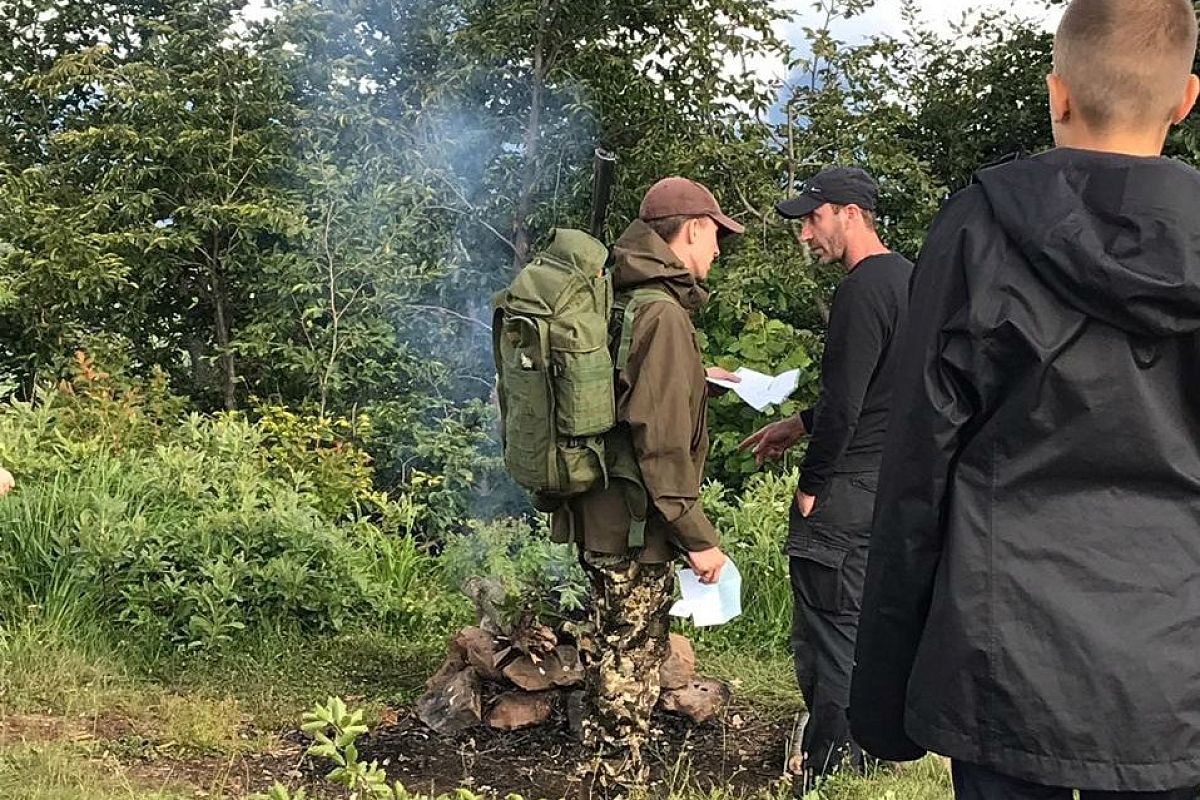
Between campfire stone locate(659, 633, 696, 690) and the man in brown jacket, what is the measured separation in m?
0.83

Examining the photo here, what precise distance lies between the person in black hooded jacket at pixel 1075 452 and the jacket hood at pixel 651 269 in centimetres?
181

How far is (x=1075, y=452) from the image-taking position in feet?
5.62

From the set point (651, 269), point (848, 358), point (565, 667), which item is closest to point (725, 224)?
point (651, 269)

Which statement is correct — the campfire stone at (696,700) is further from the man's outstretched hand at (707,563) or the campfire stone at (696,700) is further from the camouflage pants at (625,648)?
the man's outstretched hand at (707,563)

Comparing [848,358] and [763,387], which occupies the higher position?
[848,358]

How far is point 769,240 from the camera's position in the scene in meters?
8.27

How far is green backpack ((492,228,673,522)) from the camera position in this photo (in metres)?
3.45

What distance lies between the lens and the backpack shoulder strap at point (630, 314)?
351 cm

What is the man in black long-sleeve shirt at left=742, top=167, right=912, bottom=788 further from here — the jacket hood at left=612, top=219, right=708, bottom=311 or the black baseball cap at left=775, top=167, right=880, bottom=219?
the jacket hood at left=612, top=219, right=708, bottom=311

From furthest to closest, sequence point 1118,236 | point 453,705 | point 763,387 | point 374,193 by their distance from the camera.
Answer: point 374,193
point 453,705
point 763,387
point 1118,236

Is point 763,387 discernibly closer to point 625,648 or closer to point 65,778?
point 625,648

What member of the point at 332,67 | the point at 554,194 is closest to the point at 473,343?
the point at 554,194

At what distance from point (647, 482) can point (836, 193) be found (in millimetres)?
1103

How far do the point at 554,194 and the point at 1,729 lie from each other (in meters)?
4.91
